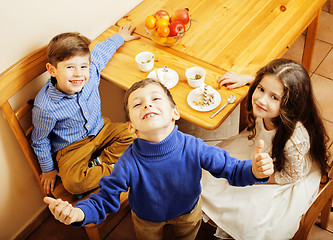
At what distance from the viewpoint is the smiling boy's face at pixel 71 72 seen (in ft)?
5.50

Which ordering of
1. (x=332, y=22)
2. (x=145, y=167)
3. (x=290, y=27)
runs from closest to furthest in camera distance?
(x=145, y=167) → (x=290, y=27) → (x=332, y=22)

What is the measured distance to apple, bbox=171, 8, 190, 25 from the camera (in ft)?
6.51

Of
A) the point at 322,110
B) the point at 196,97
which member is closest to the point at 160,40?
the point at 196,97

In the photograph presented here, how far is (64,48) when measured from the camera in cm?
166

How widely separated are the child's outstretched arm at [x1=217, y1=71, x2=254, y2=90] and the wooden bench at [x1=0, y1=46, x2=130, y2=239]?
70cm

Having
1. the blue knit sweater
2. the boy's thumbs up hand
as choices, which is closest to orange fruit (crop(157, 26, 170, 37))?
the blue knit sweater

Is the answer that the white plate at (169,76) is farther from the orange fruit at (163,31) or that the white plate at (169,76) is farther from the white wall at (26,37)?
the white wall at (26,37)

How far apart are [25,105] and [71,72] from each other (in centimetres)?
28

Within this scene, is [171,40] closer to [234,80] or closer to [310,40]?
[234,80]

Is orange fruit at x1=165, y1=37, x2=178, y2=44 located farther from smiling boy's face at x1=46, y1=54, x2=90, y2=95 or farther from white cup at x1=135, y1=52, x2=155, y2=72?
smiling boy's face at x1=46, y1=54, x2=90, y2=95

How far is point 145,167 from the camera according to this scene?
134cm

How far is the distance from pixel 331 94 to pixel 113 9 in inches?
63.9

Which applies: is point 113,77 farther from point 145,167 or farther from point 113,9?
point 145,167

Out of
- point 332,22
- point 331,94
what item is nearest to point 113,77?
point 331,94
